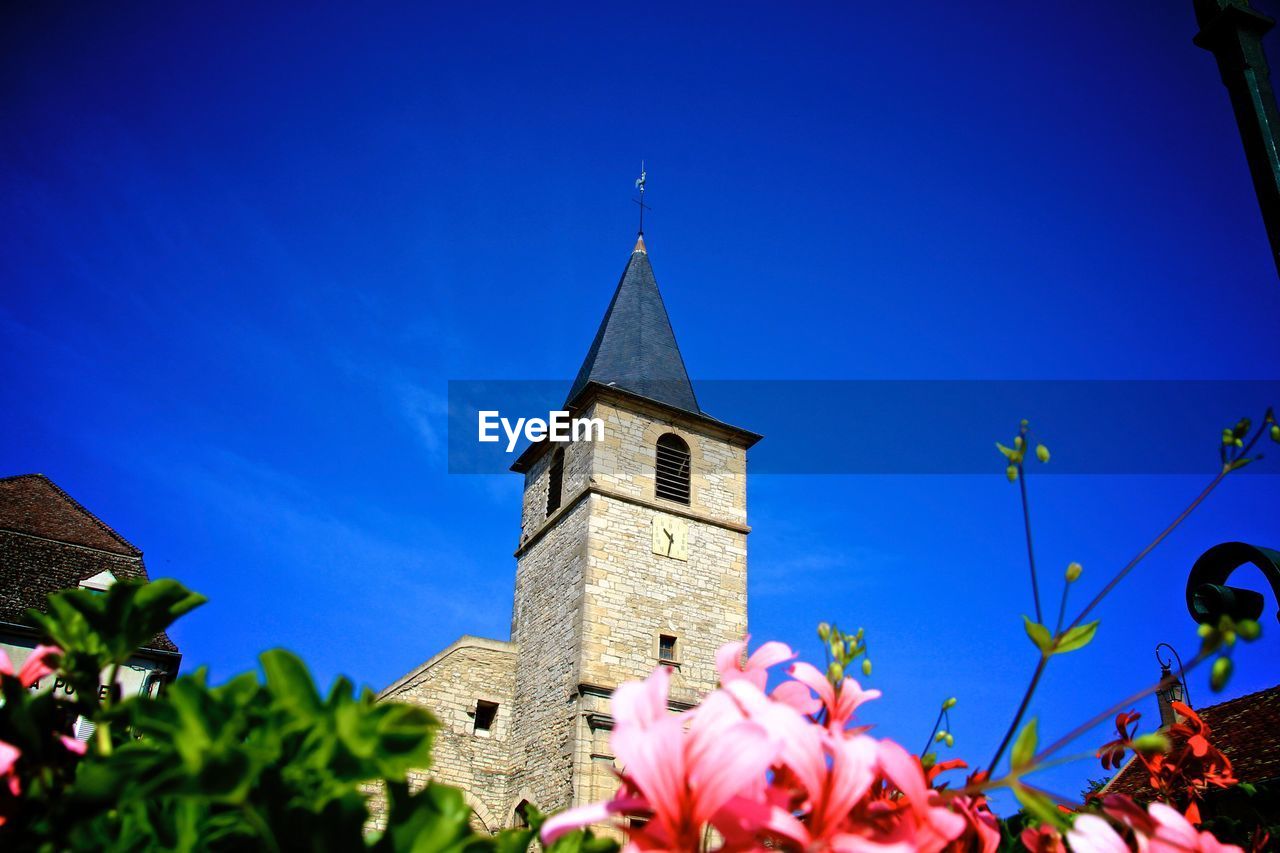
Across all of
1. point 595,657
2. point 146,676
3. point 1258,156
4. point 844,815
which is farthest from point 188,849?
point 146,676

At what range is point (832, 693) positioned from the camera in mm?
993

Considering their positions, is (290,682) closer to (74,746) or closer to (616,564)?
(74,746)

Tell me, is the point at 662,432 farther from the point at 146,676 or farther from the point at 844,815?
the point at 844,815

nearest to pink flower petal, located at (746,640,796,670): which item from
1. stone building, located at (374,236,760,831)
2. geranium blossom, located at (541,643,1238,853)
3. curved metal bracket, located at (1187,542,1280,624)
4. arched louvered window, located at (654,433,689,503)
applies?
geranium blossom, located at (541,643,1238,853)

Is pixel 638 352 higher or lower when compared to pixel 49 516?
higher

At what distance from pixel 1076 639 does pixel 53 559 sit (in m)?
20.9

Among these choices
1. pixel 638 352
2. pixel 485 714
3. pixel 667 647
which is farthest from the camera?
pixel 638 352

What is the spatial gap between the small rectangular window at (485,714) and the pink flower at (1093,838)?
19.9 metres

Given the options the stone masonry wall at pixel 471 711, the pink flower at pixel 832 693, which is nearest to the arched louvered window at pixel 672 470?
the stone masonry wall at pixel 471 711

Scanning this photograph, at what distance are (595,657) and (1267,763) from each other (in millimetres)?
10555

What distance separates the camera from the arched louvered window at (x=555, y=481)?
21.4m

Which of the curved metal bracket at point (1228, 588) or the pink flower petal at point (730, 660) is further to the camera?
the curved metal bracket at point (1228, 588)

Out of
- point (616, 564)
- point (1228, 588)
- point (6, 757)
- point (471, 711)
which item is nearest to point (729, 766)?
point (6, 757)

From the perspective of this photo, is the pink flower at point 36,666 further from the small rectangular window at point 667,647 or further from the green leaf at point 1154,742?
the small rectangular window at point 667,647
